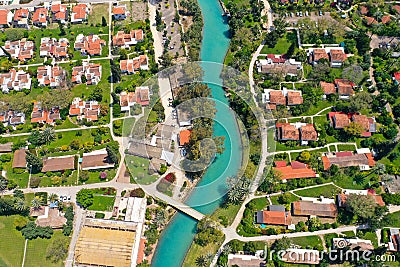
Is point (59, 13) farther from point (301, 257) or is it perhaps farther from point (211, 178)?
point (301, 257)

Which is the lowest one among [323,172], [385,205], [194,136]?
[385,205]

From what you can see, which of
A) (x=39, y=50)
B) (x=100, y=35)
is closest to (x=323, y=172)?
(x=100, y=35)

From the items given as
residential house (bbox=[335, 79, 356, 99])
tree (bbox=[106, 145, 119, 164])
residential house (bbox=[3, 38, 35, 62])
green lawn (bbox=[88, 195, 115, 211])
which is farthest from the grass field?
residential house (bbox=[3, 38, 35, 62])

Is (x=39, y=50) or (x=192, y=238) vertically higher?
(x=39, y=50)

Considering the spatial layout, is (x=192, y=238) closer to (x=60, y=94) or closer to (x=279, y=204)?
(x=279, y=204)

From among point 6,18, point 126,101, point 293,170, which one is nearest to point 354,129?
point 293,170

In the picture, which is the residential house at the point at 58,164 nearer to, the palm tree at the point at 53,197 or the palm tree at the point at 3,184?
the palm tree at the point at 53,197
